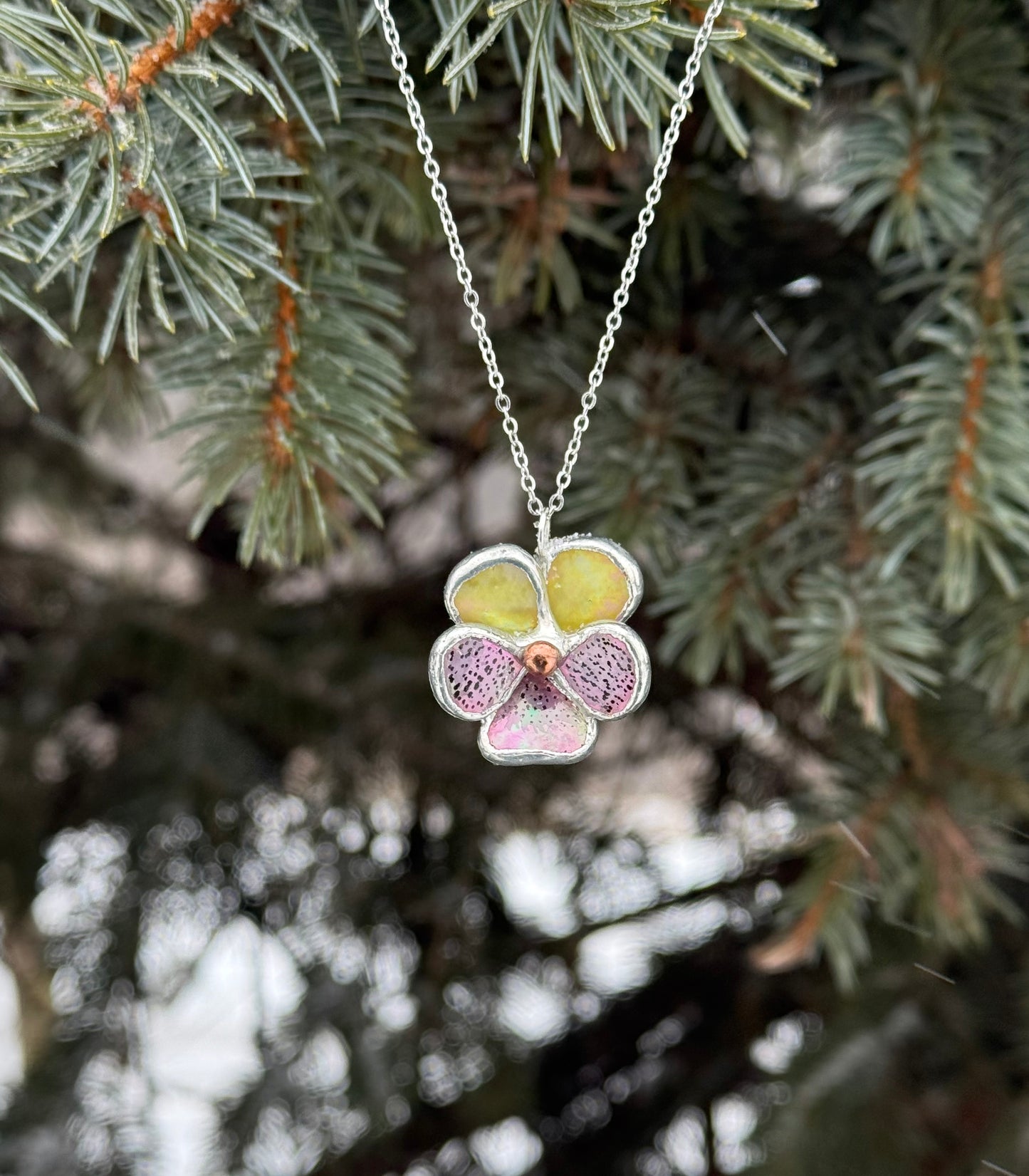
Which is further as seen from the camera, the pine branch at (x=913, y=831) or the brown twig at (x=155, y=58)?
the pine branch at (x=913, y=831)

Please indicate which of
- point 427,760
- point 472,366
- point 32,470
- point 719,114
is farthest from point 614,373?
point 32,470

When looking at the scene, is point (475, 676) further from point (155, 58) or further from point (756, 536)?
point (155, 58)

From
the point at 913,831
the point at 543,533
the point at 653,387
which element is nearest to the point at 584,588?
the point at 543,533

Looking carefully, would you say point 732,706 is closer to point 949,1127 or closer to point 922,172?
point 949,1127

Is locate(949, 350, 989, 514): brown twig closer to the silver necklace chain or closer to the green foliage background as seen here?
the green foliage background

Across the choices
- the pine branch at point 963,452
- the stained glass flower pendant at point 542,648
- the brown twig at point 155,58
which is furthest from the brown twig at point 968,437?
the brown twig at point 155,58

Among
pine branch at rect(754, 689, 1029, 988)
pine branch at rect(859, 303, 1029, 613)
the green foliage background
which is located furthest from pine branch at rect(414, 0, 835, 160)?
pine branch at rect(754, 689, 1029, 988)

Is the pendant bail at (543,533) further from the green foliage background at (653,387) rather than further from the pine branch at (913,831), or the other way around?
the pine branch at (913,831)
